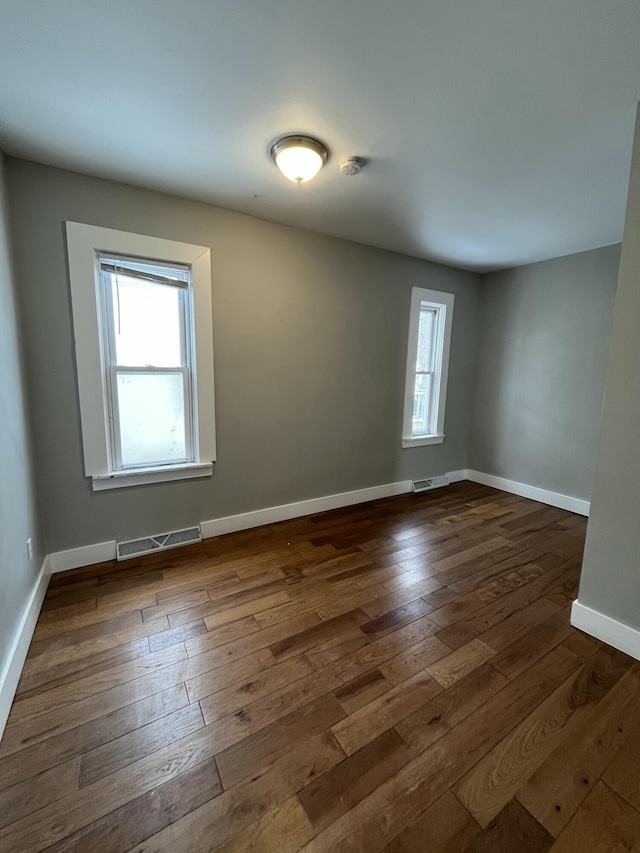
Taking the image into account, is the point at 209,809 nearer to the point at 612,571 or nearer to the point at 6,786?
the point at 6,786

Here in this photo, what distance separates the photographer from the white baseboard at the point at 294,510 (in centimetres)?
275

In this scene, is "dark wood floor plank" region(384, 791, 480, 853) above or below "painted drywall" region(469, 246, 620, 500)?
below

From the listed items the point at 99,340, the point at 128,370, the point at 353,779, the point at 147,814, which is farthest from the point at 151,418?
the point at 353,779

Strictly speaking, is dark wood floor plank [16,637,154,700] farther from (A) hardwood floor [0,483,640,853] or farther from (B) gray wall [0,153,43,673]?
(B) gray wall [0,153,43,673]

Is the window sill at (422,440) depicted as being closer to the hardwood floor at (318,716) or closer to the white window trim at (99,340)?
the hardwood floor at (318,716)

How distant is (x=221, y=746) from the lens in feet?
3.96

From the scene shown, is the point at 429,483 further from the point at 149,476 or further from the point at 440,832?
the point at 440,832

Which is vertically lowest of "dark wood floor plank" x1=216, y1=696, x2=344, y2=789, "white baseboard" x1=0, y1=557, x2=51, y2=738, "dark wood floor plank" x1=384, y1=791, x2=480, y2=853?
"dark wood floor plank" x1=216, y1=696, x2=344, y2=789

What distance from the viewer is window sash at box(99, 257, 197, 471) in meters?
2.25

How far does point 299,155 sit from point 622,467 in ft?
7.36

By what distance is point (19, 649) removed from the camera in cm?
150

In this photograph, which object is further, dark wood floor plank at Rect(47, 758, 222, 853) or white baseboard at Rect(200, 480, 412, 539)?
white baseboard at Rect(200, 480, 412, 539)

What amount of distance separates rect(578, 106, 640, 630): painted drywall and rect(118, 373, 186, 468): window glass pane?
8.66 ft

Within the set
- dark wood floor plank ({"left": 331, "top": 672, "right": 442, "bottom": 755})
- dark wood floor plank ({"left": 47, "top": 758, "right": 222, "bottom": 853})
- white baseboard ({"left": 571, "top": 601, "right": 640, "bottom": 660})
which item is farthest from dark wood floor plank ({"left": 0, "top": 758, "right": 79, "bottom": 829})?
white baseboard ({"left": 571, "top": 601, "right": 640, "bottom": 660})
